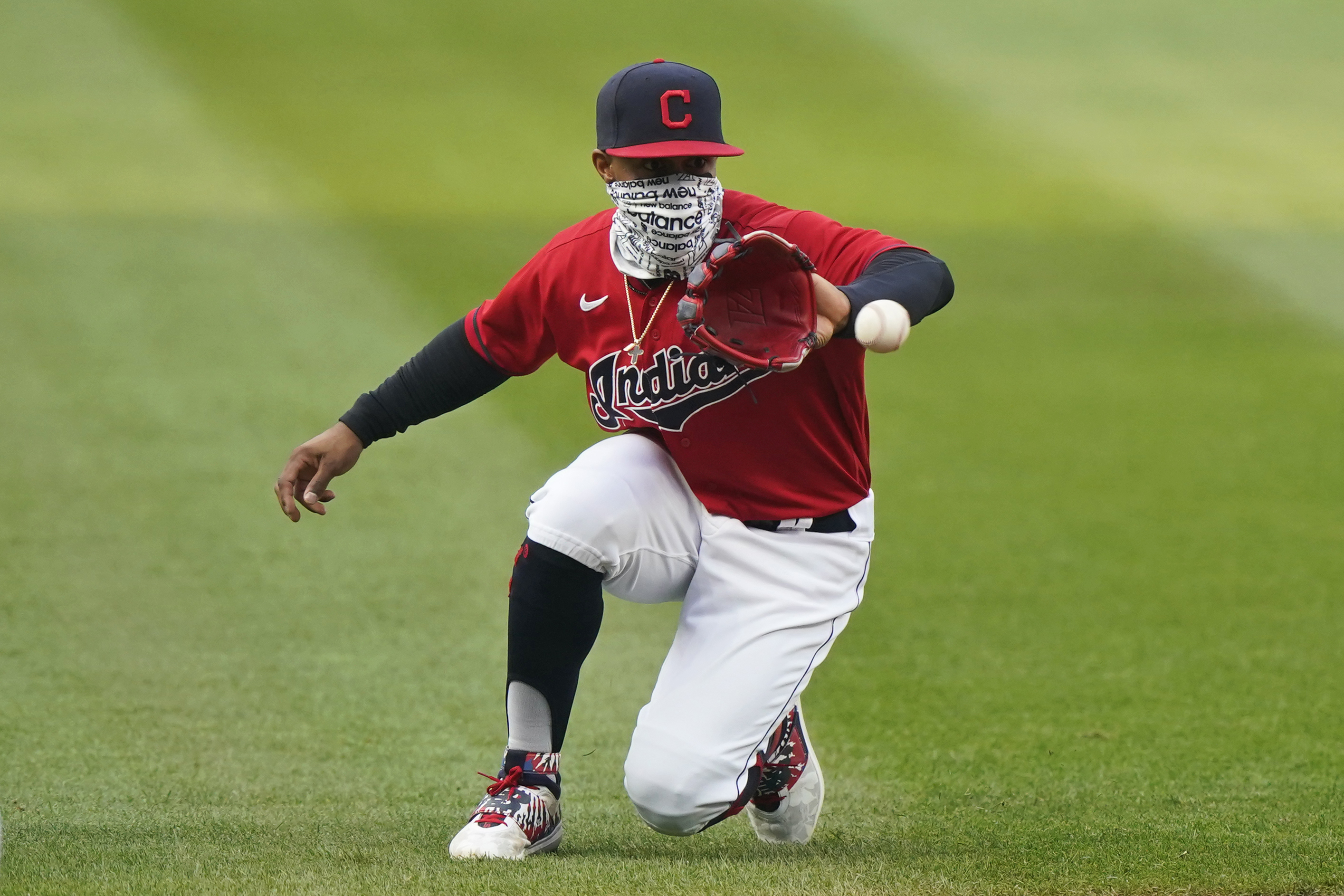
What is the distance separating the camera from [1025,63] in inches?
734

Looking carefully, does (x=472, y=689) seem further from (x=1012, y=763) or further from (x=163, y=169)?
(x=163, y=169)

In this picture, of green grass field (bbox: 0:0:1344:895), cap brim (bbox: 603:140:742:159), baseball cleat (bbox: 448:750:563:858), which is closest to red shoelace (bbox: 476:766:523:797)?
baseball cleat (bbox: 448:750:563:858)

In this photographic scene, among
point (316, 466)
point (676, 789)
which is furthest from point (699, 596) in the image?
point (316, 466)

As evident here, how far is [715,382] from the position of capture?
335cm

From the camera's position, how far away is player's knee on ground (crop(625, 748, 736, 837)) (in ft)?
10.5

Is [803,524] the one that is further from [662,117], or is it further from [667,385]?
[662,117]

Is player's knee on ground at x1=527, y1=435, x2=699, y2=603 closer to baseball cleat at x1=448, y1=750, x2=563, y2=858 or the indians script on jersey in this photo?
the indians script on jersey

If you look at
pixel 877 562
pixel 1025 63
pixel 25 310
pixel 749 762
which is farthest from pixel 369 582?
pixel 1025 63

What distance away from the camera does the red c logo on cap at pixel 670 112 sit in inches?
125

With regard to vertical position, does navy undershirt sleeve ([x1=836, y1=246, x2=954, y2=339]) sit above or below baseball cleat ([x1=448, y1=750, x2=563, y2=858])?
above

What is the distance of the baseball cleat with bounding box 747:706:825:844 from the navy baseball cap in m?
1.18

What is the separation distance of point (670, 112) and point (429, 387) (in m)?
0.80

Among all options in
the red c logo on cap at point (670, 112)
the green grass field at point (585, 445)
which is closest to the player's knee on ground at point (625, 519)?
the green grass field at point (585, 445)

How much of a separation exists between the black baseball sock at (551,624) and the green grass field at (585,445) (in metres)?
0.31
